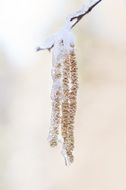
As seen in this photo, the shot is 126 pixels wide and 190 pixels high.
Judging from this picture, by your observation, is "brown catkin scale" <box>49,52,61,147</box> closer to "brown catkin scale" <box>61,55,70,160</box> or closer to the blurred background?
"brown catkin scale" <box>61,55,70,160</box>

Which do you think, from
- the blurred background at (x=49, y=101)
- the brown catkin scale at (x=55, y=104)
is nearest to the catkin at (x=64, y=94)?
the brown catkin scale at (x=55, y=104)

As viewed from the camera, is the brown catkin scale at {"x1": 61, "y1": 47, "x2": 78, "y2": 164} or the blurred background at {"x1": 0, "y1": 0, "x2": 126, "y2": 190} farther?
the blurred background at {"x1": 0, "y1": 0, "x2": 126, "y2": 190}

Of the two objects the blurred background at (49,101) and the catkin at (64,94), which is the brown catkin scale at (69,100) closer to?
the catkin at (64,94)

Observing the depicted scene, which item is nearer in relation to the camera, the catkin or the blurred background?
the catkin

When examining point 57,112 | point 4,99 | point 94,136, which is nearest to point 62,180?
point 94,136

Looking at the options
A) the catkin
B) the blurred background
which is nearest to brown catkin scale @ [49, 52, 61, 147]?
the catkin

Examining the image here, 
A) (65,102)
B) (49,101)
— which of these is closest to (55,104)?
(65,102)

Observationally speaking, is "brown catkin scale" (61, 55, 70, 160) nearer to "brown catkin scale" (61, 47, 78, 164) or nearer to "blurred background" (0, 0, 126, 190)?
"brown catkin scale" (61, 47, 78, 164)

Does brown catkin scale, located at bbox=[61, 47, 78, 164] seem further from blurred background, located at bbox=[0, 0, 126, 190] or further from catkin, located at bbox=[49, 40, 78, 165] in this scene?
blurred background, located at bbox=[0, 0, 126, 190]

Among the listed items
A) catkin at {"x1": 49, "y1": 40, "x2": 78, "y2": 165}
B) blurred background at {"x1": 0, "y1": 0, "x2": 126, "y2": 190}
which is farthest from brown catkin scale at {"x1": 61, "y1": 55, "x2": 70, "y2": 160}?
blurred background at {"x1": 0, "y1": 0, "x2": 126, "y2": 190}
